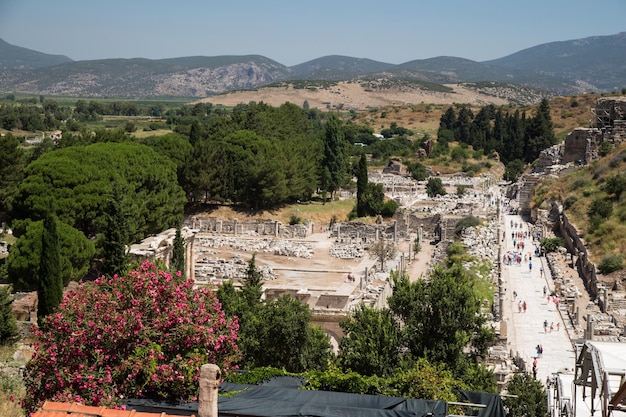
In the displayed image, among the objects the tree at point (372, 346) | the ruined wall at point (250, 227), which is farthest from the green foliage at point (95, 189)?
the tree at point (372, 346)

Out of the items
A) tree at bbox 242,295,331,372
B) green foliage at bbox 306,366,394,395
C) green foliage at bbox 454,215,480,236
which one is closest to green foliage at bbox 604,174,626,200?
green foliage at bbox 454,215,480,236

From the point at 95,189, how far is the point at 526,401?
76.3 feet

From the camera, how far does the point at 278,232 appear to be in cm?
5244

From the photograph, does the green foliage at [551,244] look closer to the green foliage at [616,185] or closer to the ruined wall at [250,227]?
the green foliage at [616,185]

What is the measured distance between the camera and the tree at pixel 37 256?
28219 mm

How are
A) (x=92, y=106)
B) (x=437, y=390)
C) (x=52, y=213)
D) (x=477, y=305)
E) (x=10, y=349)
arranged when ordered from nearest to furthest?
(x=437, y=390), (x=477, y=305), (x=10, y=349), (x=52, y=213), (x=92, y=106)

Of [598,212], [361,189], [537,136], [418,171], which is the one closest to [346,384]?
[598,212]

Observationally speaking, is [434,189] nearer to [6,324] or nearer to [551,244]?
[551,244]

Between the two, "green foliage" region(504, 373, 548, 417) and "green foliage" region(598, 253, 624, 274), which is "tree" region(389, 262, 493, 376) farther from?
"green foliage" region(598, 253, 624, 274)

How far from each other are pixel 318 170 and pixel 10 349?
43.6 metres

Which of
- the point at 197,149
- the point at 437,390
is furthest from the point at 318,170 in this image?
the point at 437,390

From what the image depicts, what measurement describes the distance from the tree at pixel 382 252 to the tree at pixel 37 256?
17.1 metres

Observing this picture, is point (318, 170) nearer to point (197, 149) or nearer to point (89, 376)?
point (197, 149)

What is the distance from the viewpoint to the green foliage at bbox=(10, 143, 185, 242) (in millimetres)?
33688
